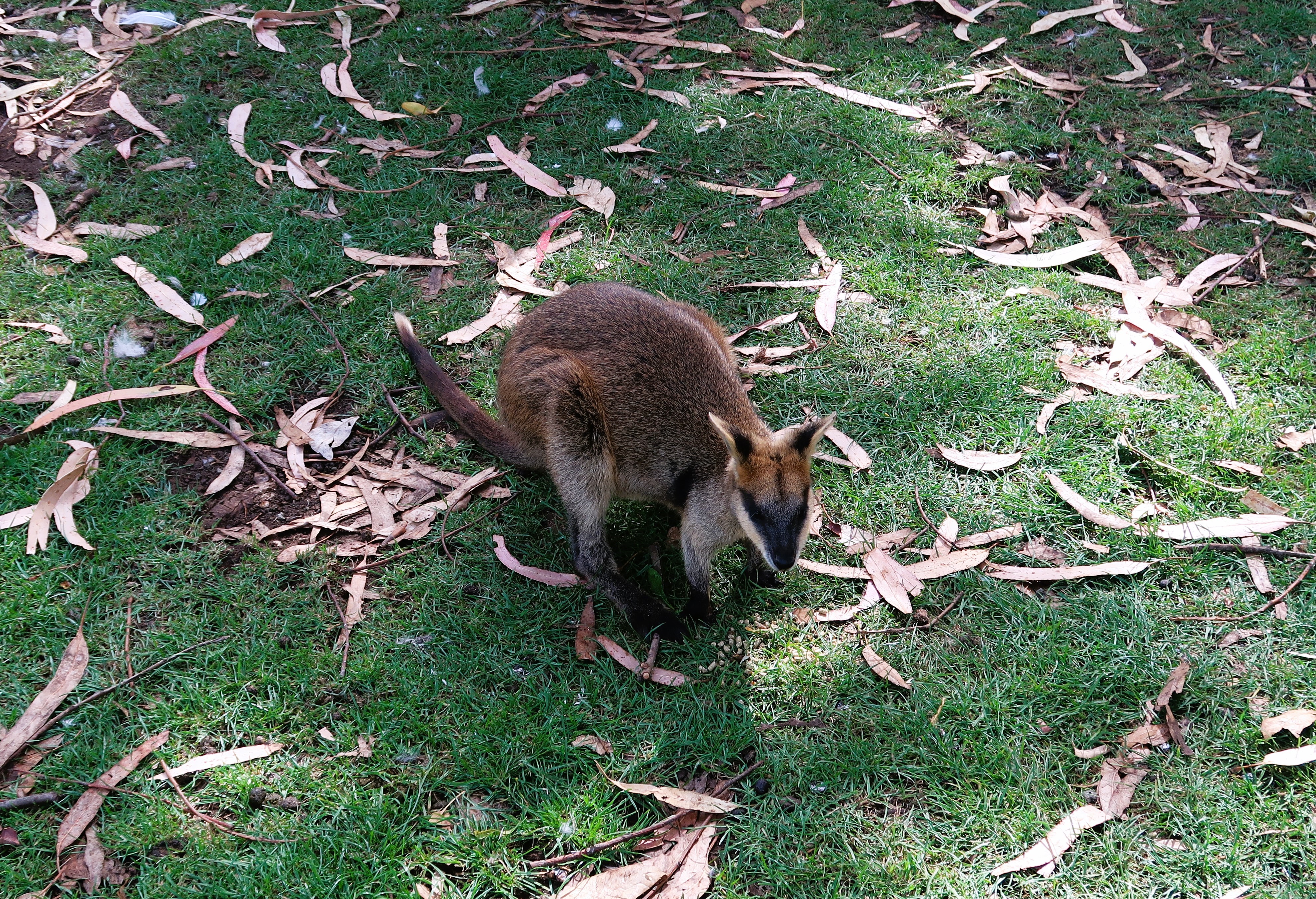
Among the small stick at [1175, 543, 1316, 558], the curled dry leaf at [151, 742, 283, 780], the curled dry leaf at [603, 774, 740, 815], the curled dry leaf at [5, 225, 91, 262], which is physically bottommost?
the curled dry leaf at [151, 742, 283, 780]

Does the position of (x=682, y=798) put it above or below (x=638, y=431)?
below

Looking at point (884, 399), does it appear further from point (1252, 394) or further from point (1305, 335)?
point (1305, 335)

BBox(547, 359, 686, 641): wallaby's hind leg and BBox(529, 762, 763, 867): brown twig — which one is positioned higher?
BBox(547, 359, 686, 641): wallaby's hind leg

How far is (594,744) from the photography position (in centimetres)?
309

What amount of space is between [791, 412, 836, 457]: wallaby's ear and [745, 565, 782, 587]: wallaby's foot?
579 millimetres

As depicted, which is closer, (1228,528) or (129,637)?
(129,637)

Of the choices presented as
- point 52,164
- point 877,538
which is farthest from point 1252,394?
point 52,164

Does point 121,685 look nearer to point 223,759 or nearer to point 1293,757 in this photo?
point 223,759

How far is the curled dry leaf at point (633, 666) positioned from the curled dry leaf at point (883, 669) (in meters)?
0.69

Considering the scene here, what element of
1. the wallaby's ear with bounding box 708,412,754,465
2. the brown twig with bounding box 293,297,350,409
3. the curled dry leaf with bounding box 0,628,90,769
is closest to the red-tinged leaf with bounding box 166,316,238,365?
the brown twig with bounding box 293,297,350,409

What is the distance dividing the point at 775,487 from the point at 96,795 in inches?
97.7

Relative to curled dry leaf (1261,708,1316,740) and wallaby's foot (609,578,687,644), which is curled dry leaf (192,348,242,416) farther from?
curled dry leaf (1261,708,1316,740)

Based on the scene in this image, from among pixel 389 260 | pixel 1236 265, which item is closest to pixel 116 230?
pixel 389 260

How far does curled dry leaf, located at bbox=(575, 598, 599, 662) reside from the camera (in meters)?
3.36
